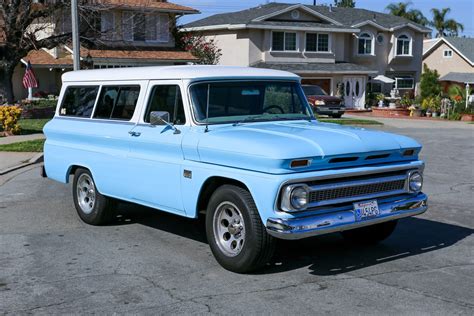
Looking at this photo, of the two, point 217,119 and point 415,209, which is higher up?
point 217,119

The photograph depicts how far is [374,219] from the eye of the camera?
6.09 m

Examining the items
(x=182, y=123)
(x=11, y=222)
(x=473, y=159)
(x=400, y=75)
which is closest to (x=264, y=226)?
(x=182, y=123)

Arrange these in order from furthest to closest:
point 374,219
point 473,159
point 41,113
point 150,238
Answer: point 41,113
point 473,159
point 150,238
point 374,219

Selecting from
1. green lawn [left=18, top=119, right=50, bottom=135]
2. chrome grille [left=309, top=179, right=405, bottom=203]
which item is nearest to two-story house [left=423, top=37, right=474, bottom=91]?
green lawn [left=18, top=119, right=50, bottom=135]

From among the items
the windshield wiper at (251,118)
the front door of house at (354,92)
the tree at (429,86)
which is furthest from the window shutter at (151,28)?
the windshield wiper at (251,118)

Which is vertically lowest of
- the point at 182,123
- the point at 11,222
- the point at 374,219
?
the point at 11,222

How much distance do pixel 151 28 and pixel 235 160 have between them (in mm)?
33496

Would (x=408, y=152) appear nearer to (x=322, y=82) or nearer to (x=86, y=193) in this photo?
(x=86, y=193)

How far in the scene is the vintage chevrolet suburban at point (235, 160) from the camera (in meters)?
5.67

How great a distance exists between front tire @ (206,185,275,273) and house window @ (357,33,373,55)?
1759 inches

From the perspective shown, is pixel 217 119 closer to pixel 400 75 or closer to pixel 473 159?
pixel 473 159

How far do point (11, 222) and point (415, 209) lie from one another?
5285mm

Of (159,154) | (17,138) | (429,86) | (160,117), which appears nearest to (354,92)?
(429,86)

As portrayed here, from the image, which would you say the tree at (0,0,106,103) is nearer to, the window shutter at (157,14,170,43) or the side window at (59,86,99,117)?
the window shutter at (157,14,170,43)
